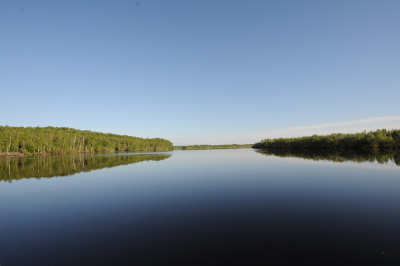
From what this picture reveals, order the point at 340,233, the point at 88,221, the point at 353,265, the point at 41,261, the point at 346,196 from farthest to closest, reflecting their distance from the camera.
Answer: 1. the point at 346,196
2. the point at 88,221
3. the point at 340,233
4. the point at 41,261
5. the point at 353,265

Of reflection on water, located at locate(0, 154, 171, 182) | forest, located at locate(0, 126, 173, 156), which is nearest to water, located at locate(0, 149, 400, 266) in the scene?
reflection on water, located at locate(0, 154, 171, 182)

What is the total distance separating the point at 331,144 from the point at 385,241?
11726 centimetres

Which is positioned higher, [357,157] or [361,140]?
[361,140]

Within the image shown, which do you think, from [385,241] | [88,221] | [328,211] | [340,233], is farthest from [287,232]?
[88,221]

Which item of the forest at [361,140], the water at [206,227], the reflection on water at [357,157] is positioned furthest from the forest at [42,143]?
the forest at [361,140]

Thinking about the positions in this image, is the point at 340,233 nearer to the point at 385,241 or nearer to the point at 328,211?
the point at 385,241

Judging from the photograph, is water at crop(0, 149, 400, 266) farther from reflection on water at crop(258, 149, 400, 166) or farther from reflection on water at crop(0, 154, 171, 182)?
reflection on water at crop(258, 149, 400, 166)

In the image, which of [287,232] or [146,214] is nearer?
[287,232]

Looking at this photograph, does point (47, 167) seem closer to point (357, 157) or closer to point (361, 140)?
point (357, 157)

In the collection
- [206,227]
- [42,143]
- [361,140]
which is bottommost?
[206,227]

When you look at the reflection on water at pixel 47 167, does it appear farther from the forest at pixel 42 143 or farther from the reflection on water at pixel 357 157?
the reflection on water at pixel 357 157

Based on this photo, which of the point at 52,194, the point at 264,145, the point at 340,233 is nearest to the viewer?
the point at 340,233

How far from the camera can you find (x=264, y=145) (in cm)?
19450

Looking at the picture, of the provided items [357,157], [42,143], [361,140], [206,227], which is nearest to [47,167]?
[206,227]
